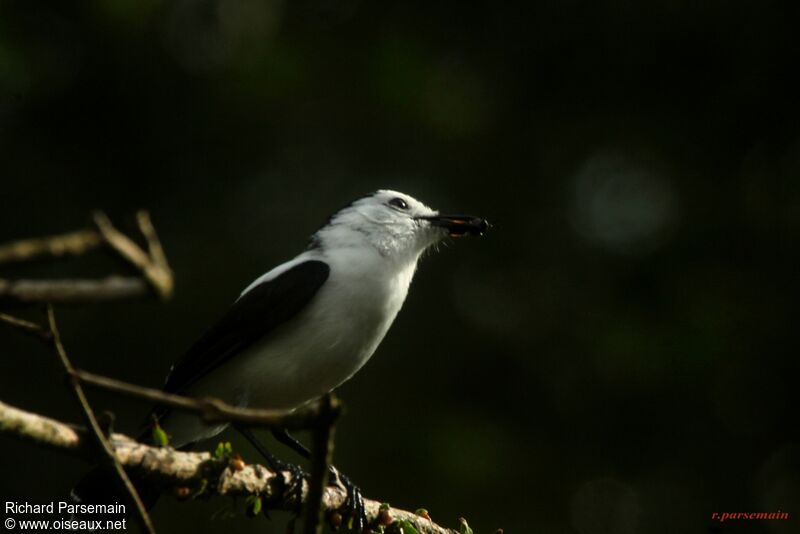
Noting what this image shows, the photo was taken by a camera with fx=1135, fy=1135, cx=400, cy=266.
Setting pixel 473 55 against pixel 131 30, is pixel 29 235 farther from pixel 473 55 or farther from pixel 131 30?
pixel 473 55

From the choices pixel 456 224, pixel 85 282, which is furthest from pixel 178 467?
pixel 456 224

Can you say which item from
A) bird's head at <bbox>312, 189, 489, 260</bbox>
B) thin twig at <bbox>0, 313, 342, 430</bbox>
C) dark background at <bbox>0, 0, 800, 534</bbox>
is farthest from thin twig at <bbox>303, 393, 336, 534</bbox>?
dark background at <bbox>0, 0, 800, 534</bbox>

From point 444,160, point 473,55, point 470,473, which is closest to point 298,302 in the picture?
point 470,473

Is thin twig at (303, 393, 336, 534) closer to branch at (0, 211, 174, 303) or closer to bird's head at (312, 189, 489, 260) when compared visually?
branch at (0, 211, 174, 303)

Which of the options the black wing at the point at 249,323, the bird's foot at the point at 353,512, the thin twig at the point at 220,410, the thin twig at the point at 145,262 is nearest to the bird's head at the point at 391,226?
the black wing at the point at 249,323

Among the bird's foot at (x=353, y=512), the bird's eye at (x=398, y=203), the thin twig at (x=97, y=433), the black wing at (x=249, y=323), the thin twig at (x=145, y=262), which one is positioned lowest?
the bird's foot at (x=353, y=512)

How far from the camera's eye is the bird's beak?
19.7 ft

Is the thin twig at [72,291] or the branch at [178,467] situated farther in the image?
the branch at [178,467]

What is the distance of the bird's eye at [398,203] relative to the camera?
6.12 metres

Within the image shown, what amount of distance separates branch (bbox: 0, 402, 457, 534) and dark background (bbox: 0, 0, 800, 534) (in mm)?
4350

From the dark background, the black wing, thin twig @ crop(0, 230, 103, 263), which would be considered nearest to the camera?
thin twig @ crop(0, 230, 103, 263)

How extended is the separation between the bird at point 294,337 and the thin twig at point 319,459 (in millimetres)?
2052

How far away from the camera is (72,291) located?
2014mm

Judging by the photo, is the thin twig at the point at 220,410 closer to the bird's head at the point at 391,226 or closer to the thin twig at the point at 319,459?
the thin twig at the point at 319,459
